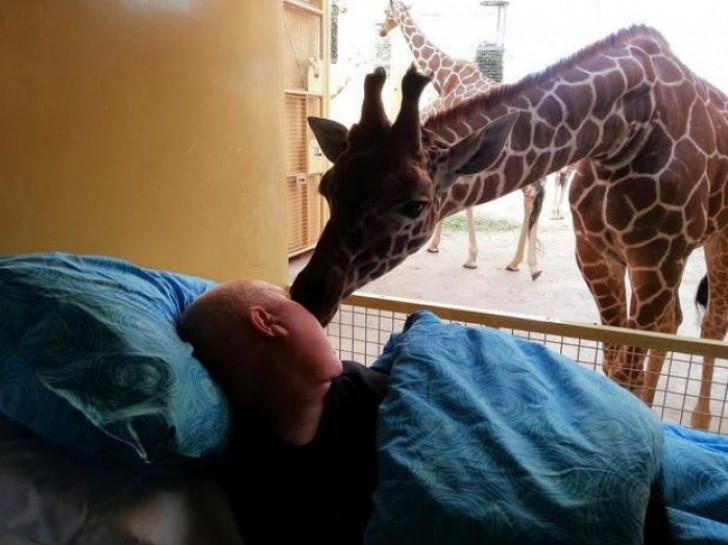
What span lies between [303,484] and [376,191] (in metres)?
0.55

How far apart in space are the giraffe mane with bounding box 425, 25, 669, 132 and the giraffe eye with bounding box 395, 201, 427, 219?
0.27 metres

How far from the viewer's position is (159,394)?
574 mm

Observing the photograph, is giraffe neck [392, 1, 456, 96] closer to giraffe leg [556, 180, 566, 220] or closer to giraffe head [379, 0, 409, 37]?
giraffe head [379, 0, 409, 37]

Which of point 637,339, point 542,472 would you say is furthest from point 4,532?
point 637,339

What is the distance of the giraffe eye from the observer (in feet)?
3.52

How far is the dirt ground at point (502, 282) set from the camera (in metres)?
3.12

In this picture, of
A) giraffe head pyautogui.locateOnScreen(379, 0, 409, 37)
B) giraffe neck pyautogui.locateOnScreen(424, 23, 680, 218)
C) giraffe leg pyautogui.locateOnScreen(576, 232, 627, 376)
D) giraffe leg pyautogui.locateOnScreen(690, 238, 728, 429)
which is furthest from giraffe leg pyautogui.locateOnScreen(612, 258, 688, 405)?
giraffe head pyautogui.locateOnScreen(379, 0, 409, 37)

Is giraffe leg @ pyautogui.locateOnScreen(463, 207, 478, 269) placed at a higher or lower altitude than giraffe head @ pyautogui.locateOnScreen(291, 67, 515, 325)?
lower

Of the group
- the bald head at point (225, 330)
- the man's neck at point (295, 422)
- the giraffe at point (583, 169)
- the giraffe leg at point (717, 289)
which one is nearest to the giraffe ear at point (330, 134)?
the giraffe at point (583, 169)

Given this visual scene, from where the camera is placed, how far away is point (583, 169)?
5.19ft

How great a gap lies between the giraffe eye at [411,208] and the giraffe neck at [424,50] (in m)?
2.54

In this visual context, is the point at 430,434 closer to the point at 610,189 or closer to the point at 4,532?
the point at 4,532

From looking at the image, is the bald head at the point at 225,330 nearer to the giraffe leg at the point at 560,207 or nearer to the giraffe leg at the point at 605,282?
the giraffe leg at the point at 605,282

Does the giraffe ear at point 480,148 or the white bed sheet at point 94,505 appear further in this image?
the giraffe ear at point 480,148
